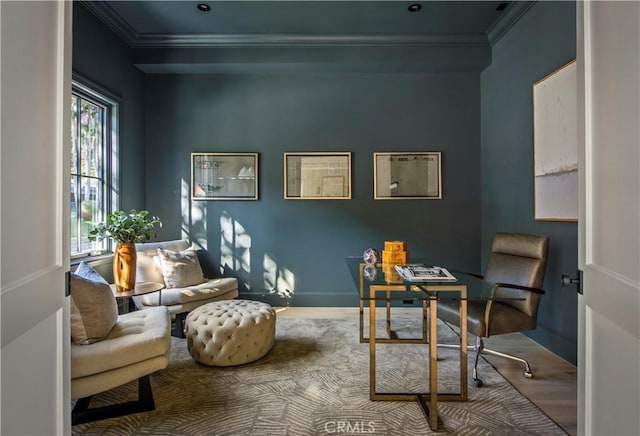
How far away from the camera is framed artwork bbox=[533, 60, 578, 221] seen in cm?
242

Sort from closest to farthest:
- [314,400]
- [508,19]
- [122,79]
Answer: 1. [314,400]
2. [508,19]
3. [122,79]

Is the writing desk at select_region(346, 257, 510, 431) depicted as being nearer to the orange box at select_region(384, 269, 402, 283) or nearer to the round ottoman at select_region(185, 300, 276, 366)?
the orange box at select_region(384, 269, 402, 283)

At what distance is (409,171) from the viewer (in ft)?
12.8

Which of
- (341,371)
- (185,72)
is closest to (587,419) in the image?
(341,371)

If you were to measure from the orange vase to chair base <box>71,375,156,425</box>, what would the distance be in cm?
86

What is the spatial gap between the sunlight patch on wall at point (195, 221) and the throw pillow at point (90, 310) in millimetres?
2042

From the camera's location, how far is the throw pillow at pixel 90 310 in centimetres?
175

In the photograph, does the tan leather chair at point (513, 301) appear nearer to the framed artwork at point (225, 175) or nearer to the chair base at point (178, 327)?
the chair base at point (178, 327)

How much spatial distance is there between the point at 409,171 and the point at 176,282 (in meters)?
2.99

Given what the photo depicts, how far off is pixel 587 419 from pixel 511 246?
69.8 inches

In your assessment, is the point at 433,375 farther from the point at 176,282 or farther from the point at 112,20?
the point at 112,20
